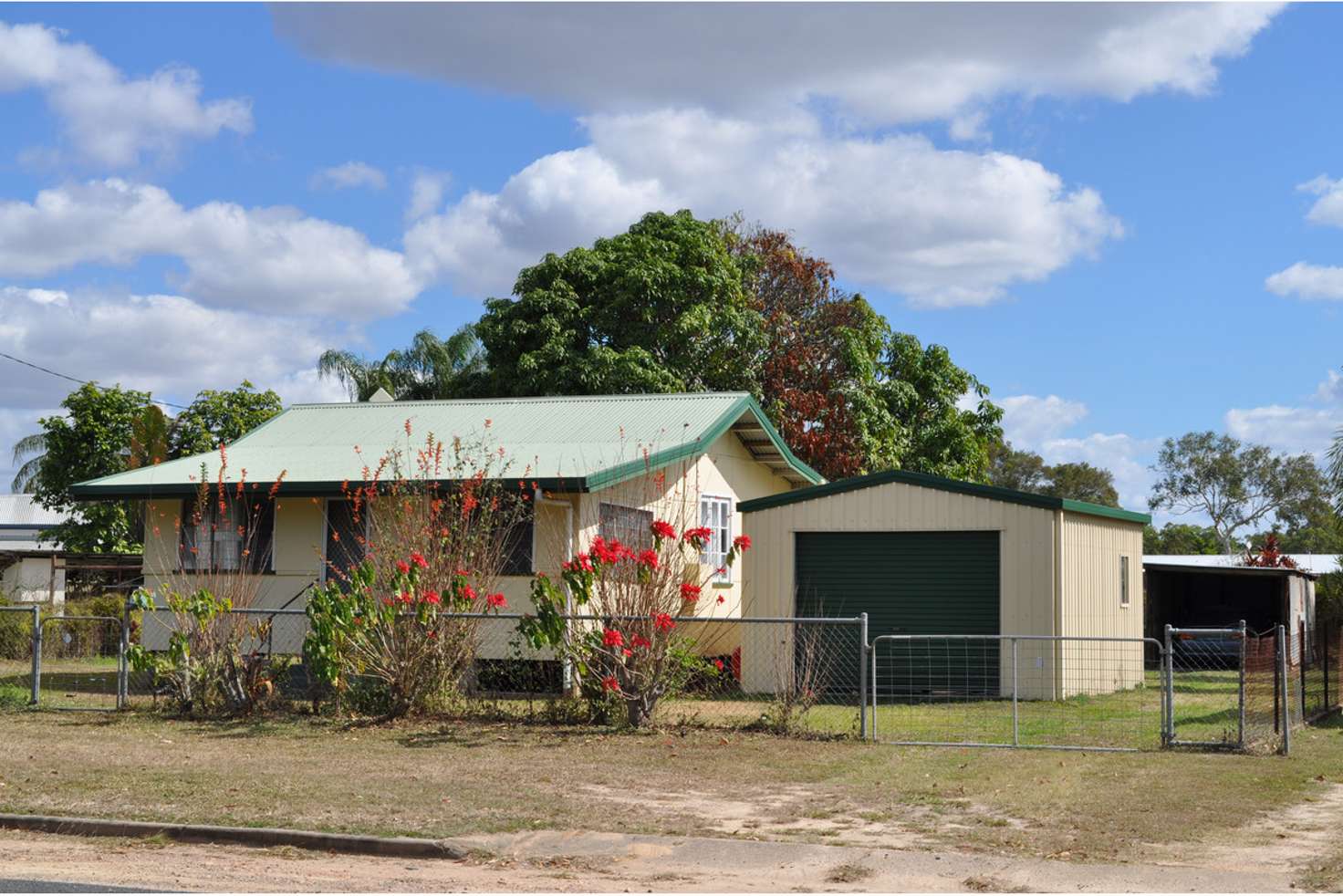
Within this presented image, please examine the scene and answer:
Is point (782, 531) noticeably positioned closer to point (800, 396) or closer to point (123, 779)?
point (123, 779)

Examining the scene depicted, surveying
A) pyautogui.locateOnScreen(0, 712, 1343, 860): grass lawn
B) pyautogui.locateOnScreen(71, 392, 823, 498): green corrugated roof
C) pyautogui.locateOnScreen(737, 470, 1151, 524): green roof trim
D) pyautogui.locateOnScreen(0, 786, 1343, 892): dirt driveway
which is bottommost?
pyautogui.locateOnScreen(0, 786, 1343, 892): dirt driveway

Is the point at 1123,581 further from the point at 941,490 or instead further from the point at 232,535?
the point at 232,535

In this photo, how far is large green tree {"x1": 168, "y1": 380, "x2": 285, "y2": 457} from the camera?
36.5 meters

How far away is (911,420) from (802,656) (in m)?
19.4

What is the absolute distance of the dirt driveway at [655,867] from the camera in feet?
27.9

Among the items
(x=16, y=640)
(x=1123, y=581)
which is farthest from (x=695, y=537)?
(x=16, y=640)

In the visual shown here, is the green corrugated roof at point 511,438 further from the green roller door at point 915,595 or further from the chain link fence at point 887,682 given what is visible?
the green roller door at point 915,595

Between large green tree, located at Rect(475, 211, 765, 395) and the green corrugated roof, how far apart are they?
8008 mm

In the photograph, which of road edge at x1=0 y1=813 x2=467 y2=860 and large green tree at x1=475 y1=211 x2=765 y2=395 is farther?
large green tree at x1=475 y1=211 x2=765 y2=395

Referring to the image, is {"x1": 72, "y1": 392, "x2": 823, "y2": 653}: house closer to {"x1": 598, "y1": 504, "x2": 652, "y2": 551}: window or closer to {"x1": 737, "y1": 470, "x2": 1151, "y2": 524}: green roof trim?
{"x1": 598, "y1": 504, "x2": 652, "y2": 551}: window

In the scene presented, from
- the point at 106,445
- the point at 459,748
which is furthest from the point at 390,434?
the point at 106,445

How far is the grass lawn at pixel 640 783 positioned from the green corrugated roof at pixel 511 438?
5.36m

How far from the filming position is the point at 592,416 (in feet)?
78.4

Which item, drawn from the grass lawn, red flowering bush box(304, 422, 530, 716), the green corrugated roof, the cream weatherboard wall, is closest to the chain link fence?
the cream weatherboard wall
